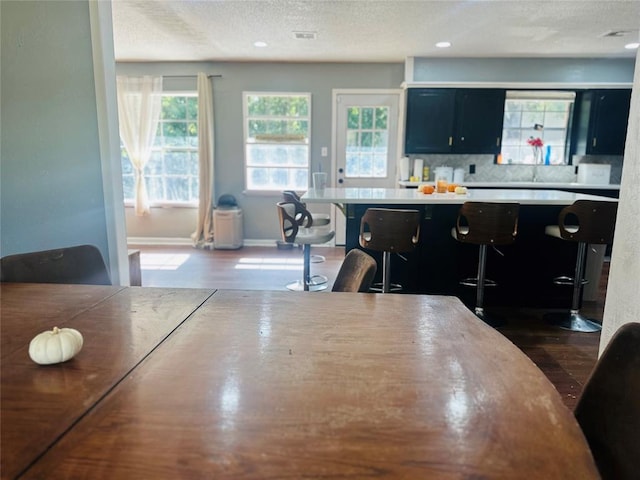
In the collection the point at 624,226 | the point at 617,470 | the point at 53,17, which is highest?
the point at 53,17

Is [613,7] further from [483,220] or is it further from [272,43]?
[272,43]

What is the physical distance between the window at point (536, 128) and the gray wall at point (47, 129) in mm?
4977

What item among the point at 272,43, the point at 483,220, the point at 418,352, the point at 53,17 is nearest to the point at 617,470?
the point at 418,352

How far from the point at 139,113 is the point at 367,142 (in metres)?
3.11

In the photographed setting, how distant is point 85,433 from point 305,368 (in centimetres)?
42

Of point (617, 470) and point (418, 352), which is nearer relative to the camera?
point (617, 470)

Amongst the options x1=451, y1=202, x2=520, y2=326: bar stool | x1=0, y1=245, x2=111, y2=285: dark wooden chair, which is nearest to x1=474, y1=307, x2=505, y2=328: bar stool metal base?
x1=451, y1=202, x2=520, y2=326: bar stool

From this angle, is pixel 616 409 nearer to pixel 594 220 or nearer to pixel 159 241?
pixel 594 220

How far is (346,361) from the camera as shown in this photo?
0.96 metres

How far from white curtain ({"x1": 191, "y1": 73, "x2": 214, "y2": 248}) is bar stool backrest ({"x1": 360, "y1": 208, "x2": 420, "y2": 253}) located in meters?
3.47

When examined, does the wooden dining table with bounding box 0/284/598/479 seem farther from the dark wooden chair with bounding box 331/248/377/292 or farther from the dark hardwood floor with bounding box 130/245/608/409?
the dark hardwood floor with bounding box 130/245/608/409

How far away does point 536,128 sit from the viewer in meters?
5.67

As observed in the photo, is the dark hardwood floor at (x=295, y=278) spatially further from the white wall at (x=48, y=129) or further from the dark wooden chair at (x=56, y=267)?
the dark wooden chair at (x=56, y=267)

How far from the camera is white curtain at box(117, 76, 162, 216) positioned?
18.8 ft
